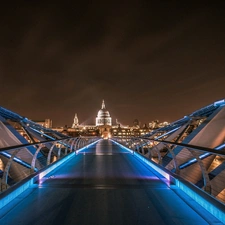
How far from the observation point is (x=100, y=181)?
5781 millimetres

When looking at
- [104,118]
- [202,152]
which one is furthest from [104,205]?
[104,118]

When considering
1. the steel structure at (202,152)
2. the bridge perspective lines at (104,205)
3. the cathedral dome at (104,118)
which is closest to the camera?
the bridge perspective lines at (104,205)

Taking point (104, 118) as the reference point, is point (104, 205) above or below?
below

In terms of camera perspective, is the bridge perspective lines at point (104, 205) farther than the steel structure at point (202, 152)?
No

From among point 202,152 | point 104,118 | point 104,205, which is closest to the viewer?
point 104,205

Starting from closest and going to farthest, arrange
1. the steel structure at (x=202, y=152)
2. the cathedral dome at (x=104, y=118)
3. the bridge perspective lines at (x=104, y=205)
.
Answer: the bridge perspective lines at (x=104, y=205) < the steel structure at (x=202, y=152) < the cathedral dome at (x=104, y=118)

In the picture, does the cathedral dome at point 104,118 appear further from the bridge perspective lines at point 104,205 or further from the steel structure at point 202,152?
the bridge perspective lines at point 104,205

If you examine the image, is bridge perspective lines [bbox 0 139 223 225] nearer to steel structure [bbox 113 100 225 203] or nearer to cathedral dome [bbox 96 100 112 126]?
steel structure [bbox 113 100 225 203]

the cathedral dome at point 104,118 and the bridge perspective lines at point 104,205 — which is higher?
the cathedral dome at point 104,118

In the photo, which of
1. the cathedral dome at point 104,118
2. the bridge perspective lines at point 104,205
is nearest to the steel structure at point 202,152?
the bridge perspective lines at point 104,205

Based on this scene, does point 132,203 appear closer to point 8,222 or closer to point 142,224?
point 142,224

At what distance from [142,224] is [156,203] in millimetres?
932

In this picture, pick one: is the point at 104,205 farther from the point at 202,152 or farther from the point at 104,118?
the point at 104,118

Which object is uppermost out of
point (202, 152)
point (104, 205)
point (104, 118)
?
point (104, 118)
